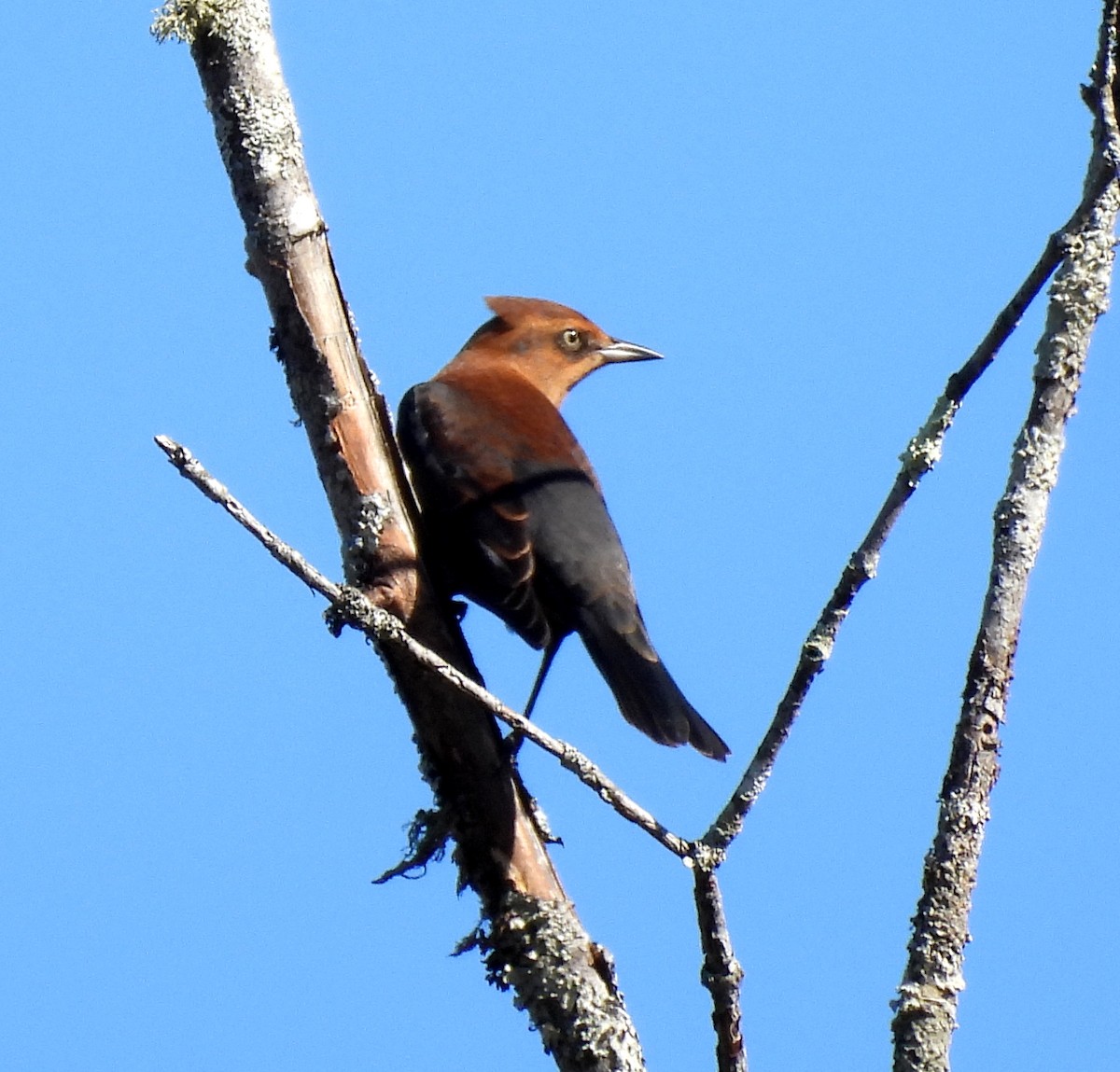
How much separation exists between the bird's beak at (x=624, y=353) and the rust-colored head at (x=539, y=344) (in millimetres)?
60

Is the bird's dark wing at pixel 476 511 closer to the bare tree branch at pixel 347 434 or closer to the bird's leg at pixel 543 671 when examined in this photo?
the bird's leg at pixel 543 671

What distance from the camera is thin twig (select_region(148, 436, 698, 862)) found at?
126 inches

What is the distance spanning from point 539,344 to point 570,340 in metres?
0.16

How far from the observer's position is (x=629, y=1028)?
3.63 meters

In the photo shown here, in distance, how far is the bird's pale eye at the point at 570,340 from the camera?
6.81 metres

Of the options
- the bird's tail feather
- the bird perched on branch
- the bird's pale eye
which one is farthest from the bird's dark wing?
the bird's pale eye

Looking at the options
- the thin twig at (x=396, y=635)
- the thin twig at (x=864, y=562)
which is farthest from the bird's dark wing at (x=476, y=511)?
the thin twig at (x=864, y=562)

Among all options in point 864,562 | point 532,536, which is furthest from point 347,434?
point 864,562

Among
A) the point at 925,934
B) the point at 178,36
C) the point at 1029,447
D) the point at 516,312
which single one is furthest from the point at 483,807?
the point at 516,312

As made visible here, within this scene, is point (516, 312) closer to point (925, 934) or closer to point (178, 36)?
point (178, 36)

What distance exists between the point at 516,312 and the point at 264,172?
2652mm

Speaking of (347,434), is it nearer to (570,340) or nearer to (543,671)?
(543,671)

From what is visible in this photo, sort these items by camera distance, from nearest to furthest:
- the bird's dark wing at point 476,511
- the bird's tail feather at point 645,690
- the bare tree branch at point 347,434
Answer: the bare tree branch at point 347,434 < the bird's tail feather at point 645,690 < the bird's dark wing at point 476,511

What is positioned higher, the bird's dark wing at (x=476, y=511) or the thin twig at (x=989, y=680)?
the bird's dark wing at (x=476, y=511)
